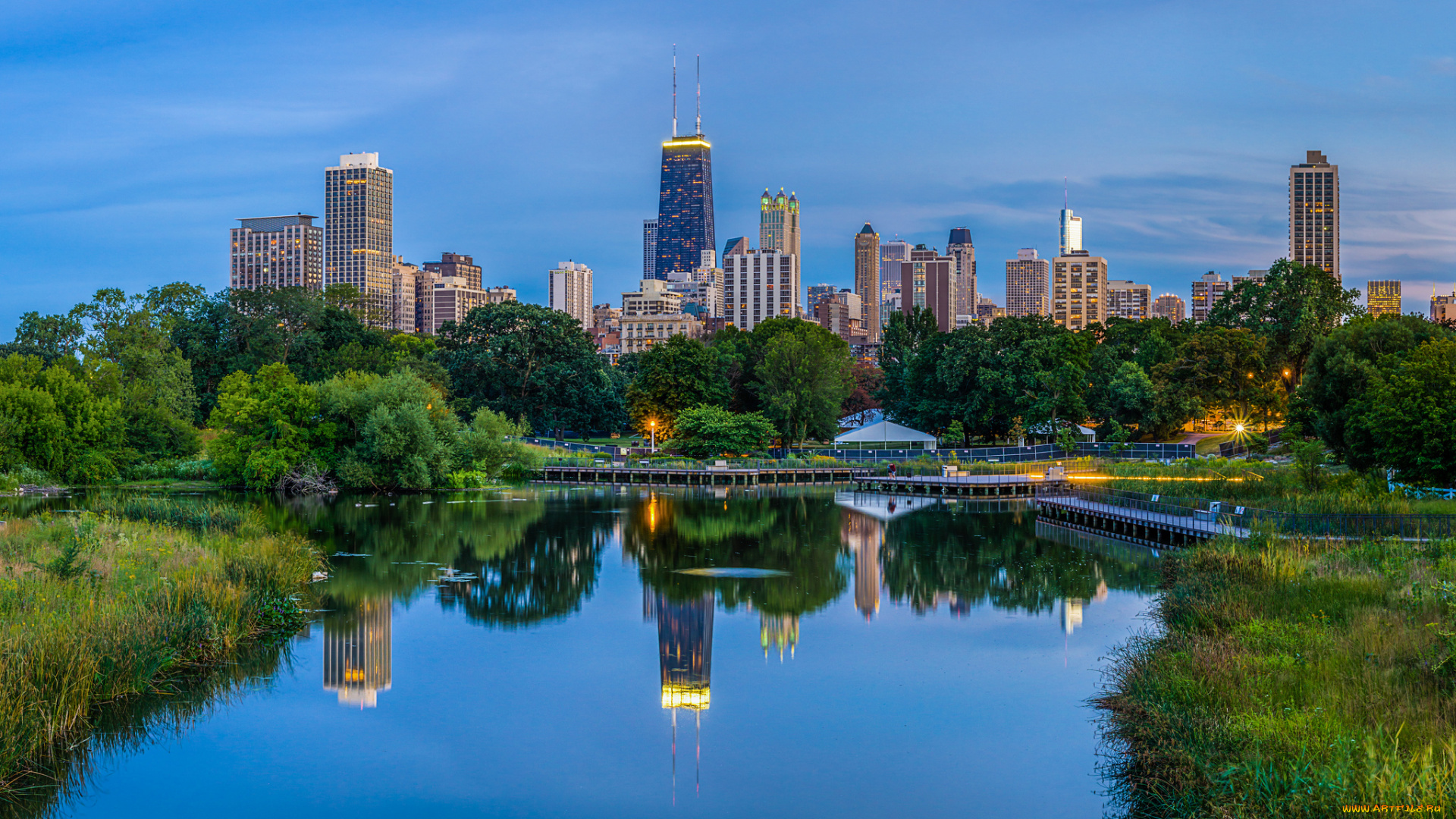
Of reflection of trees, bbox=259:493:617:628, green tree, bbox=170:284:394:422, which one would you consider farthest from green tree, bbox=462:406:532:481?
green tree, bbox=170:284:394:422

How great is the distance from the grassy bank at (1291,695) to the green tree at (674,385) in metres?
49.0

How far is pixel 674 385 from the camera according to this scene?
66.9 metres

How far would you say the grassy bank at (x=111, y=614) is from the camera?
12.2 m

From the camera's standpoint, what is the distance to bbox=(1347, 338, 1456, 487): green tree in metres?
25.7

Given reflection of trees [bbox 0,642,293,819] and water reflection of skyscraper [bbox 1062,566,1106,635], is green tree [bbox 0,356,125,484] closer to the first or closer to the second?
reflection of trees [bbox 0,642,293,819]

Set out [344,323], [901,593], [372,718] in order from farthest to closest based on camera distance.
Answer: [344,323]
[901,593]
[372,718]

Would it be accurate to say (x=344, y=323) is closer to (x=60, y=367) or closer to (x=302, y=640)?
(x=60, y=367)

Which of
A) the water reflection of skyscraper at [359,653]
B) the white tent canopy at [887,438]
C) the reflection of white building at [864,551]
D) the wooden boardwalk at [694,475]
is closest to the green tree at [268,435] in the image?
the wooden boardwalk at [694,475]

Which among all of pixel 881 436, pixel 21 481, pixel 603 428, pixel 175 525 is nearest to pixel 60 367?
pixel 21 481

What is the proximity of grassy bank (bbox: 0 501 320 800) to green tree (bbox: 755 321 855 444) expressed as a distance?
42689 millimetres

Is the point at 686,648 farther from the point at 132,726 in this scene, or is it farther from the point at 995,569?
the point at 995,569

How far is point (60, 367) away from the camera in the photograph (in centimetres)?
4888

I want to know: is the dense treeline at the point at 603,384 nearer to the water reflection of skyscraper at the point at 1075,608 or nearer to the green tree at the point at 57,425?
the green tree at the point at 57,425

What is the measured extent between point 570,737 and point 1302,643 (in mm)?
9530
